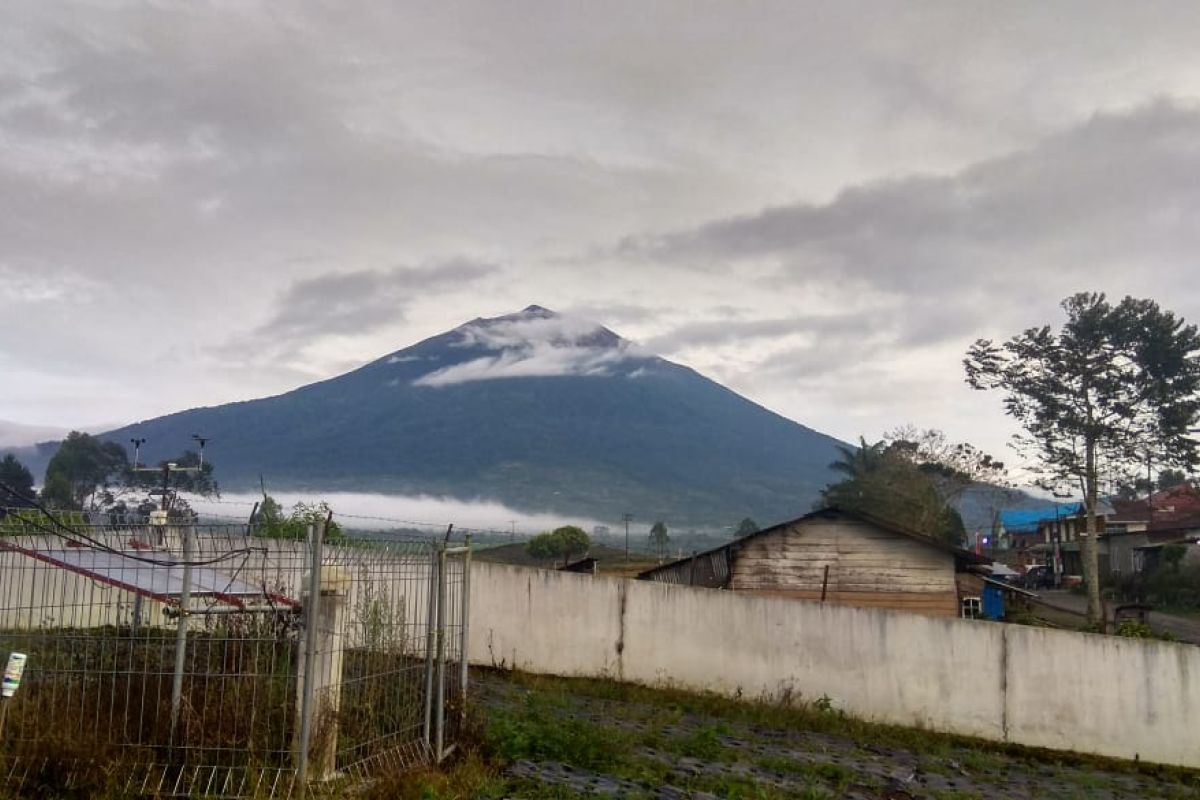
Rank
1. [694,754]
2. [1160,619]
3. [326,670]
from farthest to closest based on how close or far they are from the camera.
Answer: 1. [1160,619]
2. [694,754]
3. [326,670]

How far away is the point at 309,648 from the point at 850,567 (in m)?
21.1

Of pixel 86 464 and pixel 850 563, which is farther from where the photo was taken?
pixel 86 464

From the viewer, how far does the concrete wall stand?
54.1ft

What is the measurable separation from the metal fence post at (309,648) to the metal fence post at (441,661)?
170cm

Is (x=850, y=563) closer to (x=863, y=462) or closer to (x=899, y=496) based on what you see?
(x=899, y=496)

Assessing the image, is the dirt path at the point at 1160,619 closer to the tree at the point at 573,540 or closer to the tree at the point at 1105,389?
the tree at the point at 1105,389

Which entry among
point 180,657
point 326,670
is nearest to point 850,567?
point 326,670

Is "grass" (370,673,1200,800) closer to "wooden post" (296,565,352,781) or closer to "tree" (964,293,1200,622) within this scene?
"wooden post" (296,565,352,781)

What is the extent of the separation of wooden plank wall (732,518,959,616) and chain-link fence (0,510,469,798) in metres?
18.5

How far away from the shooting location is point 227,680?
27.5 ft

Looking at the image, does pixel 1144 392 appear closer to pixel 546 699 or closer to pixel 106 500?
pixel 546 699

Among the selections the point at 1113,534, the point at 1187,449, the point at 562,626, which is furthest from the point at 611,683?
the point at 1113,534

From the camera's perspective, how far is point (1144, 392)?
4441cm

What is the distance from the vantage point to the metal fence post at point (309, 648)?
7.75m
